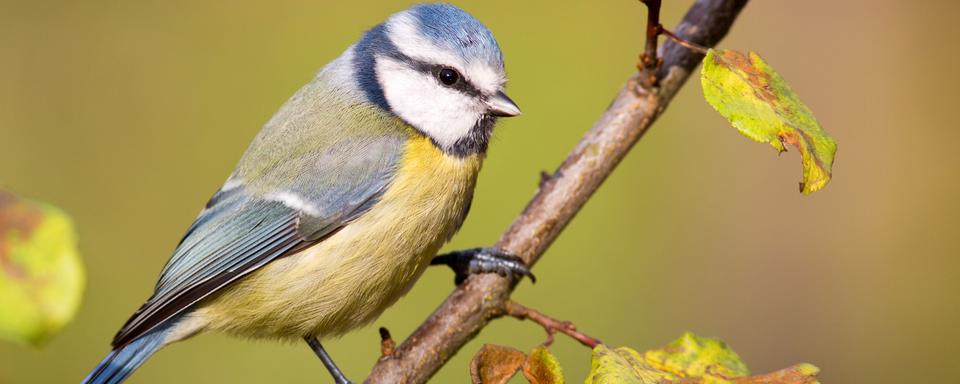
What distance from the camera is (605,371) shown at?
3.27 feet

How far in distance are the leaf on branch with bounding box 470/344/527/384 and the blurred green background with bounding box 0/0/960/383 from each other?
137cm

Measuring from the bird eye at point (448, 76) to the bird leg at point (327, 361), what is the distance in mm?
535

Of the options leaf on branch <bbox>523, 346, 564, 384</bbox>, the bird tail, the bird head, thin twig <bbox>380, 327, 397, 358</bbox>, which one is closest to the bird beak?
the bird head

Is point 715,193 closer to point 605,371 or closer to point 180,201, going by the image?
point 180,201

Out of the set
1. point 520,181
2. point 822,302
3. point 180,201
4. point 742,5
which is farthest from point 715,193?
point 180,201

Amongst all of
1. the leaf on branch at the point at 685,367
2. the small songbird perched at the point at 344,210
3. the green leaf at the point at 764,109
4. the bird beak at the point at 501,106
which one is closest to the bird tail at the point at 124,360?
the small songbird perched at the point at 344,210

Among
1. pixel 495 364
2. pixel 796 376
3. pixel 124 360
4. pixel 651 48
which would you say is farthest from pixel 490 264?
pixel 124 360

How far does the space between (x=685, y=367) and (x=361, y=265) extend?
0.58 m

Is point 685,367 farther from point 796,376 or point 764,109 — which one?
point 764,109

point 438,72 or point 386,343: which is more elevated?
point 438,72

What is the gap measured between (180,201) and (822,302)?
2150mm

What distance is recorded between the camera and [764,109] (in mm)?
948

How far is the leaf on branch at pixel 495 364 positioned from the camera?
1.15 m

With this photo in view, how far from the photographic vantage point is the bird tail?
151cm
